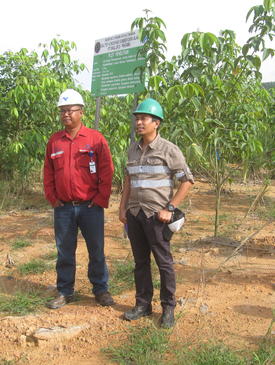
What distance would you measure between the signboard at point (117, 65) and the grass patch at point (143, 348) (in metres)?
2.54

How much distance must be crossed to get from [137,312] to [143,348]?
17.2 inches

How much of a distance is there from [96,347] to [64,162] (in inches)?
52.3

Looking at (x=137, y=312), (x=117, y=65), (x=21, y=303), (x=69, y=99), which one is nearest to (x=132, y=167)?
(x=69, y=99)

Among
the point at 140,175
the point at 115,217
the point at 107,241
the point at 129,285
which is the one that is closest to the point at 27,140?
the point at 115,217

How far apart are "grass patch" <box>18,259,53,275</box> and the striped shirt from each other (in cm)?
169

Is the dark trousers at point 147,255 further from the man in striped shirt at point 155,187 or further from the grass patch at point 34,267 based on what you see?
the grass patch at point 34,267

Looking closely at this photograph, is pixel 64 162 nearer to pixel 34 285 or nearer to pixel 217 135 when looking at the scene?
pixel 34 285

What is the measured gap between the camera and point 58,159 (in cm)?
311

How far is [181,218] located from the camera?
2689 millimetres

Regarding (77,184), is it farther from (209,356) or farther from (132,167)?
(209,356)

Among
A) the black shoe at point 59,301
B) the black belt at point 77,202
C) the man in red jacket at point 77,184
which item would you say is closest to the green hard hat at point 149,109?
the man in red jacket at point 77,184

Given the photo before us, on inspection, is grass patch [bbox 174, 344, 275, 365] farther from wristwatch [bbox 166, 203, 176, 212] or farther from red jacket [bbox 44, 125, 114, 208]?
red jacket [bbox 44, 125, 114, 208]

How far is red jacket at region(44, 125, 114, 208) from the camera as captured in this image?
3.07 meters

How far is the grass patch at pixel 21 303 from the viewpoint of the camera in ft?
10.3
